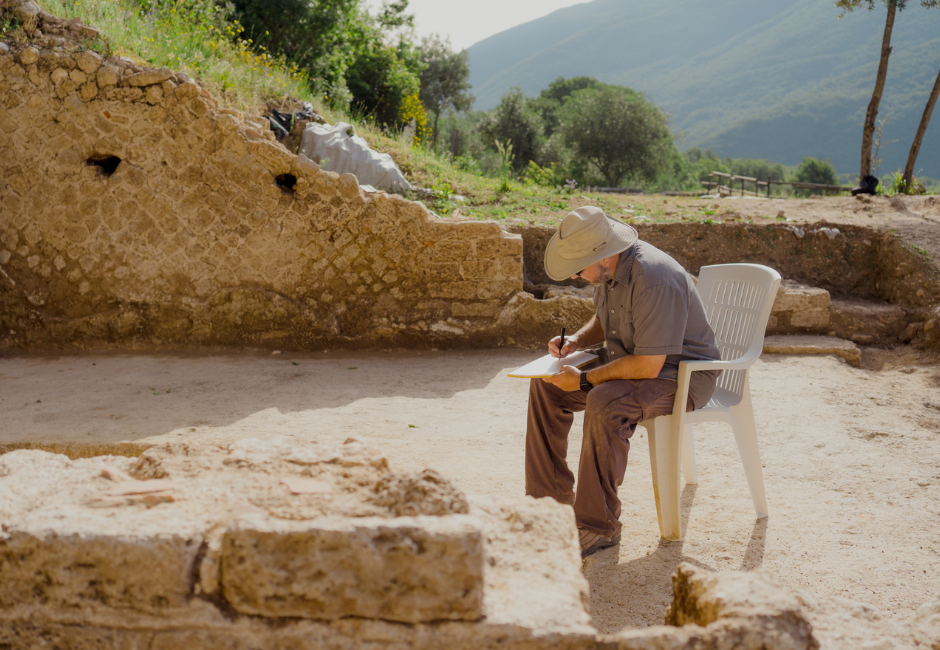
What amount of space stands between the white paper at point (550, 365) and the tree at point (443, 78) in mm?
29034

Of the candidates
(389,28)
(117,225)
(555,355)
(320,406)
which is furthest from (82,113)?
(389,28)

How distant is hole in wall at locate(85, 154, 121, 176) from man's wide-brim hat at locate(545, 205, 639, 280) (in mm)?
4514

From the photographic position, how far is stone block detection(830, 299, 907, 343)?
6.63 m

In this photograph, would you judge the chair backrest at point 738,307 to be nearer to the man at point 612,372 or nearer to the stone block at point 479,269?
the man at point 612,372

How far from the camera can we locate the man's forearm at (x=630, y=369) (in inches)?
110

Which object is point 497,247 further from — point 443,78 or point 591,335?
point 443,78

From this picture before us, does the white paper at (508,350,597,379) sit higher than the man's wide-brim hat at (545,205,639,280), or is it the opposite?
the man's wide-brim hat at (545,205,639,280)

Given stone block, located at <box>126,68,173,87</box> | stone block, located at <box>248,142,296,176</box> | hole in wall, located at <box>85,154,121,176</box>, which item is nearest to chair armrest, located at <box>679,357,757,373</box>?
stone block, located at <box>248,142,296,176</box>

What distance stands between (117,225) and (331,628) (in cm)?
531

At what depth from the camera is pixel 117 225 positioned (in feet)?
19.0

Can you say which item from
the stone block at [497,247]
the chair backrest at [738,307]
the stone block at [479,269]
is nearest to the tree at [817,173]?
the stone block at [497,247]

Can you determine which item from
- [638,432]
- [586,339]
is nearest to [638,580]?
[586,339]

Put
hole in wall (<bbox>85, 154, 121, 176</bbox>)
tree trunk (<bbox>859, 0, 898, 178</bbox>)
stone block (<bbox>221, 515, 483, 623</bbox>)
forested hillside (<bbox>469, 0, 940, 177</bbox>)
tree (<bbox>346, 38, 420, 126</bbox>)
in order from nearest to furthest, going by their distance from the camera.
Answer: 1. stone block (<bbox>221, 515, 483, 623</bbox>)
2. hole in wall (<bbox>85, 154, 121, 176</bbox>)
3. tree trunk (<bbox>859, 0, 898, 178</bbox>)
4. tree (<bbox>346, 38, 420, 126</bbox>)
5. forested hillside (<bbox>469, 0, 940, 177</bbox>)

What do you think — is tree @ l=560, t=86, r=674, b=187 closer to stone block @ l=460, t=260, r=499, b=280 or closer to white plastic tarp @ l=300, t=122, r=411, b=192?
white plastic tarp @ l=300, t=122, r=411, b=192
